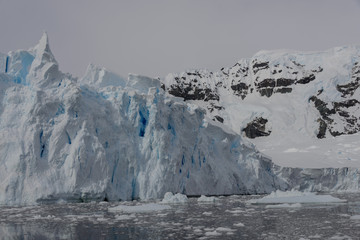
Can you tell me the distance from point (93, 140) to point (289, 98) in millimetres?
53883

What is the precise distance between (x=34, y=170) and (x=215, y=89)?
196 ft

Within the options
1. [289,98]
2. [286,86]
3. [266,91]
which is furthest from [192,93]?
[289,98]

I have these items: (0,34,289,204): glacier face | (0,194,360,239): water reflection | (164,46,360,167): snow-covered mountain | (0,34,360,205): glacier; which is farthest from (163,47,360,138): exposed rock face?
(0,194,360,239): water reflection

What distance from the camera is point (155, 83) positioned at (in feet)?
103

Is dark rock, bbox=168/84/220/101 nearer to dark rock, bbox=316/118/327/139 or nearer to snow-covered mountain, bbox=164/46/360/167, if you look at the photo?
snow-covered mountain, bbox=164/46/360/167

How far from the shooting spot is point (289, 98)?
231ft

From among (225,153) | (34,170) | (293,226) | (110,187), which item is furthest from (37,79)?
(293,226)

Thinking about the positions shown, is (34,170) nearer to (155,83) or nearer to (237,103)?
(155,83)

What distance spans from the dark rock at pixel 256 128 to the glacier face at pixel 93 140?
34.6 meters

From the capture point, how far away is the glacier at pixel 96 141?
816 inches

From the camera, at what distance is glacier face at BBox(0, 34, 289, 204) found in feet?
67.9

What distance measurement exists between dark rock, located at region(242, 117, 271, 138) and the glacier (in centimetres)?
3304

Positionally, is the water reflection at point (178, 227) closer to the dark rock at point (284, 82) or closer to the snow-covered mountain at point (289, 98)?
the snow-covered mountain at point (289, 98)

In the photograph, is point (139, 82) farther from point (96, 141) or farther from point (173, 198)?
point (173, 198)
